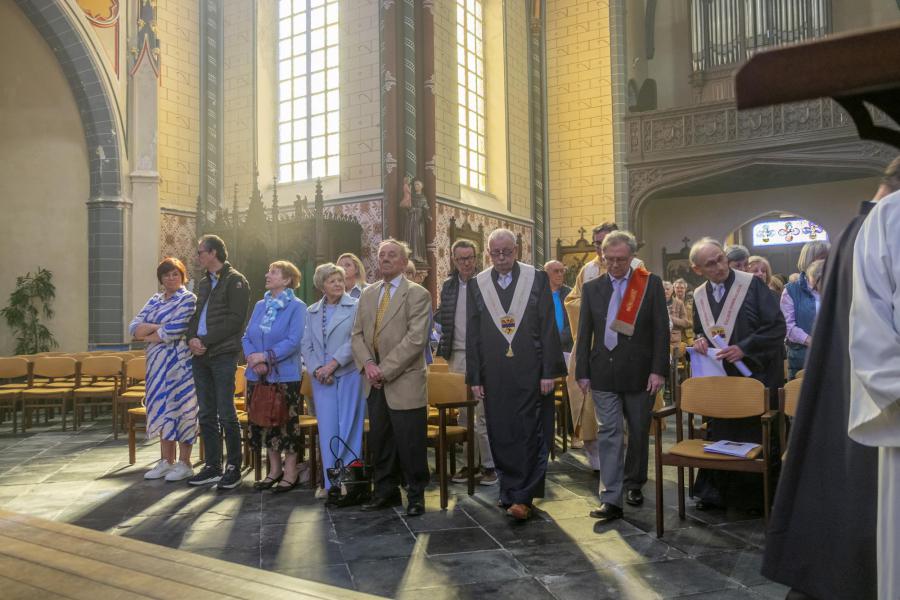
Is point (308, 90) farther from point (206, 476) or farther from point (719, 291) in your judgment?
point (719, 291)

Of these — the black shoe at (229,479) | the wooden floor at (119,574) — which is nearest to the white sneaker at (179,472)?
the black shoe at (229,479)

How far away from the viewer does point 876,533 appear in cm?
189

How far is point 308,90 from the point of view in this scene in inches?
497

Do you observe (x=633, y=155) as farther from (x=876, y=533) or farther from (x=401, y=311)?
(x=876, y=533)

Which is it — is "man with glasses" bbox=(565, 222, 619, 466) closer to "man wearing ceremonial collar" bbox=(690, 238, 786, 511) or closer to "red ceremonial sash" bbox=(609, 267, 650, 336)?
"red ceremonial sash" bbox=(609, 267, 650, 336)

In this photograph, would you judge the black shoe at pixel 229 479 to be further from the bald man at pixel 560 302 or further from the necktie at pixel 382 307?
the bald man at pixel 560 302

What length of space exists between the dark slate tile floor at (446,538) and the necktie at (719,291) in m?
1.20

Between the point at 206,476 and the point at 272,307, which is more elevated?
the point at 272,307

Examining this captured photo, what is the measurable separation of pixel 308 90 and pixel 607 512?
33.8 feet

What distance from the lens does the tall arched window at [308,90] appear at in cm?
1234

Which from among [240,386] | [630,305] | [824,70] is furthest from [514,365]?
[824,70]

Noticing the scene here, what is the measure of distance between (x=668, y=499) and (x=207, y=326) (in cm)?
312

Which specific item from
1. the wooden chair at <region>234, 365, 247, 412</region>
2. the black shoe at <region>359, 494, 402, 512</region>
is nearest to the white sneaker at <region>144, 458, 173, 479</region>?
the wooden chair at <region>234, 365, 247, 412</region>

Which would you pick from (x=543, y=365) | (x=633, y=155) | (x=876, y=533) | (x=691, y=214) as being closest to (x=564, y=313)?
(x=543, y=365)
